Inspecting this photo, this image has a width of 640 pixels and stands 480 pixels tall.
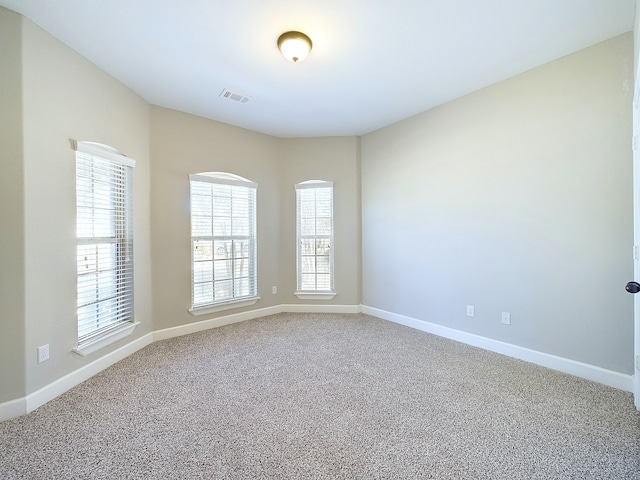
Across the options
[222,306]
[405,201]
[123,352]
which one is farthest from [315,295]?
[123,352]

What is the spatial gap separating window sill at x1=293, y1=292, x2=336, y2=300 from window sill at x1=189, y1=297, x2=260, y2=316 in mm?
678

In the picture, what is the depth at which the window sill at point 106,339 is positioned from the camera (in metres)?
2.53

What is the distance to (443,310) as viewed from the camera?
3572 millimetres

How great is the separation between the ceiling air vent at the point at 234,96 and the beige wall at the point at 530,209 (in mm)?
2062

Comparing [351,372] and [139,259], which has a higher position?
[139,259]

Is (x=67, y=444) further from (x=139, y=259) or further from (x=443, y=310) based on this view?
(x=443, y=310)

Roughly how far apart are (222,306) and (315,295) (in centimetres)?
142

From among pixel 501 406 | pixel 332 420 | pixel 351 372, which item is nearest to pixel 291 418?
pixel 332 420

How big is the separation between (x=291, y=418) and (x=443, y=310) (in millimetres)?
2361

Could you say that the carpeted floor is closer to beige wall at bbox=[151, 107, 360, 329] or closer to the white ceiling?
beige wall at bbox=[151, 107, 360, 329]

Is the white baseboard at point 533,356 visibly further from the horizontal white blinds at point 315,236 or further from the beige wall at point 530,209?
the horizontal white blinds at point 315,236

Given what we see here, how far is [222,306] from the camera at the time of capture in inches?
159

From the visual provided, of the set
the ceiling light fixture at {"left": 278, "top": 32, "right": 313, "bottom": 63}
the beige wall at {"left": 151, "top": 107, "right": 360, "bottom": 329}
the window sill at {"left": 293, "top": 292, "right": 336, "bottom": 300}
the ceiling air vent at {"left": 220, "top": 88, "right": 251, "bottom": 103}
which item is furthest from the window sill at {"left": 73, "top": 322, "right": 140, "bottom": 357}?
the ceiling light fixture at {"left": 278, "top": 32, "right": 313, "bottom": 63}

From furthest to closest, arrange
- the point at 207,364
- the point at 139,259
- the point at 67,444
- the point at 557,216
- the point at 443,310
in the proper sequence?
the point at 443,310 < the point at 139,259 < the point at 207,364 < the point at 557,216 < the point at 67,444
